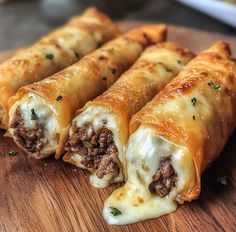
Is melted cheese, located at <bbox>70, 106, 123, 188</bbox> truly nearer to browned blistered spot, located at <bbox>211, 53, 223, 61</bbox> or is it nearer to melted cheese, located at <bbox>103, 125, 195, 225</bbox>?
melted cheese, located at <bbox>103, 125, 195, 225</bbox>

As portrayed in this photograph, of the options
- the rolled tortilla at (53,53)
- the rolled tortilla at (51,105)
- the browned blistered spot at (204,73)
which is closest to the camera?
the rolled tortilla at (51,105)

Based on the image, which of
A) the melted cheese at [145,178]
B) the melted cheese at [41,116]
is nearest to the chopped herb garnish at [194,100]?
the melted cheese at [145,178]

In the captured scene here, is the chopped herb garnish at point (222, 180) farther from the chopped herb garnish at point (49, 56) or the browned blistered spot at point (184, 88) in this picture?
the chopped herb garnish at point (49, 56)

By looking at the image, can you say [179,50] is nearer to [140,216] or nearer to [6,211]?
[140,216]

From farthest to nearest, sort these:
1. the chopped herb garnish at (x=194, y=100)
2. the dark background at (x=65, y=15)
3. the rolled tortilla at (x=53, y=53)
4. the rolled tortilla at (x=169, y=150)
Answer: the dark background at (x=65, y=15) → the rolled tortilla at (x=53, y=53) → the chopped herb garnish at (x=194, y=100) → the rolled tortilla at (x=169, y=150)

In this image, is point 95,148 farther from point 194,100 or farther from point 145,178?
point 194,100
